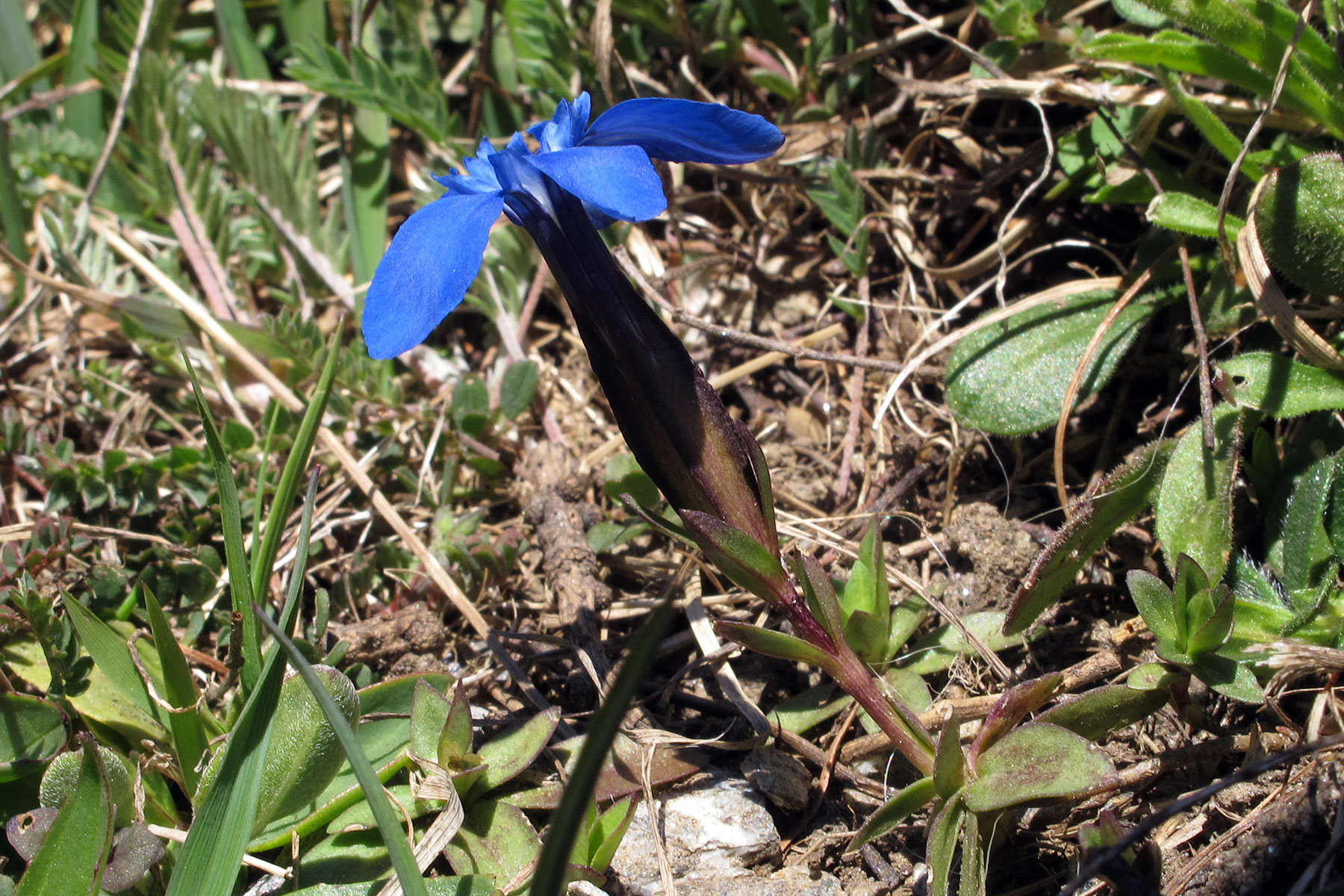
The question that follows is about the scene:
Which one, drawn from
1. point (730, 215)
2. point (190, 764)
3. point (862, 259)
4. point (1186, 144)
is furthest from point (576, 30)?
point (190, 764)

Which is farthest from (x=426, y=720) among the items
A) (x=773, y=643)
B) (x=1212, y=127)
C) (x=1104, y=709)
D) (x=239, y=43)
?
(x=239, y=43)

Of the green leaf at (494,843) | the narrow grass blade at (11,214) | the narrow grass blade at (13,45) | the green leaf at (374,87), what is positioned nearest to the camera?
the green leaf at (494,843)

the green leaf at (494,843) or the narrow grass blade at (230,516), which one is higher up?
the narrow grass blade at (230,516)

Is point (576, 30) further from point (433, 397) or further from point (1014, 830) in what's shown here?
point (1014, 830)

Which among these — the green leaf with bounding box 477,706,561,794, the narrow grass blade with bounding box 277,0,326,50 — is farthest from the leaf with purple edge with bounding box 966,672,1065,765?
the narrow grass blade with bounding box 277,0,326,50

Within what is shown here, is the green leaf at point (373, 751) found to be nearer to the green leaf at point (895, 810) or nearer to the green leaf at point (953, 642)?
the green leaf at point (895, 810)

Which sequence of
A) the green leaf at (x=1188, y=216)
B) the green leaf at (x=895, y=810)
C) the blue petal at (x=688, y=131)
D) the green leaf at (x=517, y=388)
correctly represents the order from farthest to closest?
the green leaf at (x=517, y=388) < the green leaf at (x=1188, y=216) < the green leaf at (x=895, y=810) < the blue petal at (x=688, y=131)

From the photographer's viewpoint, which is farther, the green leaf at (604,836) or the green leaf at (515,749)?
the green leaf at (515,749)

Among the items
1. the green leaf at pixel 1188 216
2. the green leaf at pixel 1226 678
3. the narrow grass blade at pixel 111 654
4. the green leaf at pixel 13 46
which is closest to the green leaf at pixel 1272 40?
the green leaf at pixel 1188 216

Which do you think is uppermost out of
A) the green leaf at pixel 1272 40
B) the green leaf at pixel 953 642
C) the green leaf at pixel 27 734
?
the green leaf at pixel 1272 40
